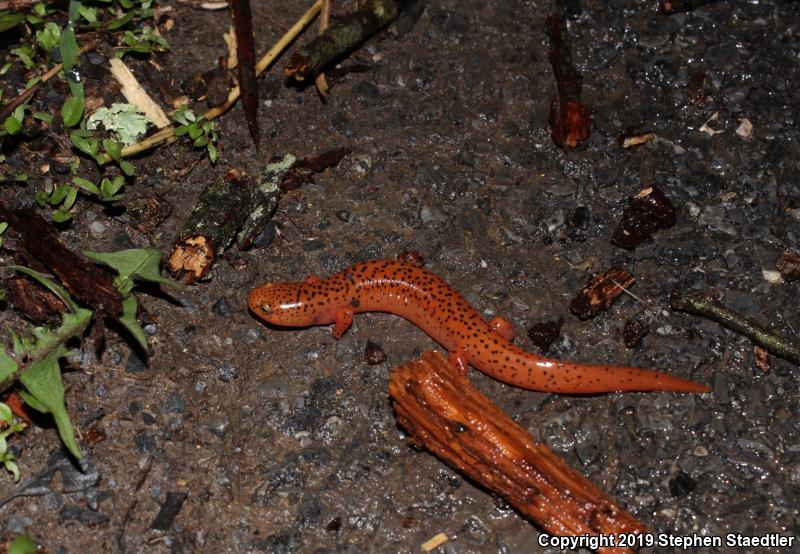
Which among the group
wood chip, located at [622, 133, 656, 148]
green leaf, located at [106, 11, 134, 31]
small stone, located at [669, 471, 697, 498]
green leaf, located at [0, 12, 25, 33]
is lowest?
small stone, located at [669, 471, 697, 498]

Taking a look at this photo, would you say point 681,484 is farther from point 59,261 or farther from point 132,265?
point 59,261

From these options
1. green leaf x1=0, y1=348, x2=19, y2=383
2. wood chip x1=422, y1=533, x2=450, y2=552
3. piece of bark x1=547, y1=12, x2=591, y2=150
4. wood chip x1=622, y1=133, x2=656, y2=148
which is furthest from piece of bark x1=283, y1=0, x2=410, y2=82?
wood chip x1=422, y1=533, x2=450, y2=552

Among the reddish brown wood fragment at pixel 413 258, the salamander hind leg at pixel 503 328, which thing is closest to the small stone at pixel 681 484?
the salamander hind leg at pixel 503 328

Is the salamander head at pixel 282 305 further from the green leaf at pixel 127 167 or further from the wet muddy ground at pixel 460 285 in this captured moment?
the green leaf at pixel 127 167

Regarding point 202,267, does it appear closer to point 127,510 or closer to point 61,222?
point 61,222

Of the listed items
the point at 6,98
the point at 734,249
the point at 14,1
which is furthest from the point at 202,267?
the point at 734,249

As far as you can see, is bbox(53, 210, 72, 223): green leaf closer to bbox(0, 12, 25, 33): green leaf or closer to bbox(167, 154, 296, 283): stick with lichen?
bbox(167, 154, 296, 283): stick with lichen
